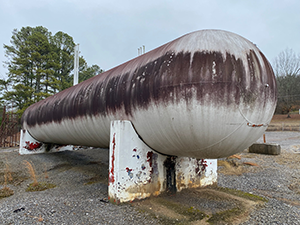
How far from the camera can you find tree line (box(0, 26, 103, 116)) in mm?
22369

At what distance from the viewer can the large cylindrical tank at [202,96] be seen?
2330 mm

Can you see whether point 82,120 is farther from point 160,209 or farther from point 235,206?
point 235,206

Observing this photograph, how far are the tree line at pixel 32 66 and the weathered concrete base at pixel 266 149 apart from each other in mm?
20985

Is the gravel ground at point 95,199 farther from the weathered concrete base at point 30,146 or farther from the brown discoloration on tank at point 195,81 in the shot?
the weathered concrete base at point 30,146

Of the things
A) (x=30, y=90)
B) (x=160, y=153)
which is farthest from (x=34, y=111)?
(x=30, y=90)

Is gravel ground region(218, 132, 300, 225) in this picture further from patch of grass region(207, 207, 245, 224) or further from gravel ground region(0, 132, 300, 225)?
patch of grass region(207, 207, 245, 224)

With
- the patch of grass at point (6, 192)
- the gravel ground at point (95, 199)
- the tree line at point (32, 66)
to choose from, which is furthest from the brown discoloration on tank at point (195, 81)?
the tree line at point (32, 66)

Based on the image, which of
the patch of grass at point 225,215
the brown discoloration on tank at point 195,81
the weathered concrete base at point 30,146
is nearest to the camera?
the brown discoloration on tank at point 195,81

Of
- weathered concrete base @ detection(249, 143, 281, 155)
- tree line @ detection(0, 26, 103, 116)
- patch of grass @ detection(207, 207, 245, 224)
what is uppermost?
tree line @ detection(0, 26, 103, 116)

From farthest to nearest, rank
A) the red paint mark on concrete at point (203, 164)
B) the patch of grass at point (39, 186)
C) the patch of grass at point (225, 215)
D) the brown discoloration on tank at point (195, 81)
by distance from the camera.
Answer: the patch of grass at point (39, 186), the red paint mark on concrete at point (203, 164), the patch of grass at point (225, 215), the brown discoloration on tank at point (195, 81)

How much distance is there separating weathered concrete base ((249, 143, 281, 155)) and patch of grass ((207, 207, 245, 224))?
659 cm

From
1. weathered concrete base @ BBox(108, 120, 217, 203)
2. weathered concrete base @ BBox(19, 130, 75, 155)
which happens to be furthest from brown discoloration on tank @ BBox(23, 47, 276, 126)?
weathered concrete base @ BBox(19, 130, 75, 155)

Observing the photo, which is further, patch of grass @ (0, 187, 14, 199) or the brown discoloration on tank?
patch of grass @ (0, 187, 14, 199)

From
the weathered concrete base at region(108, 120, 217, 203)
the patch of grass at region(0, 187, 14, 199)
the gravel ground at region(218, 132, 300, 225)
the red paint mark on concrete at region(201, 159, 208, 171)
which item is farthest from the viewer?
the red paint mark on concrete at region(201, 159, 208, 171)
